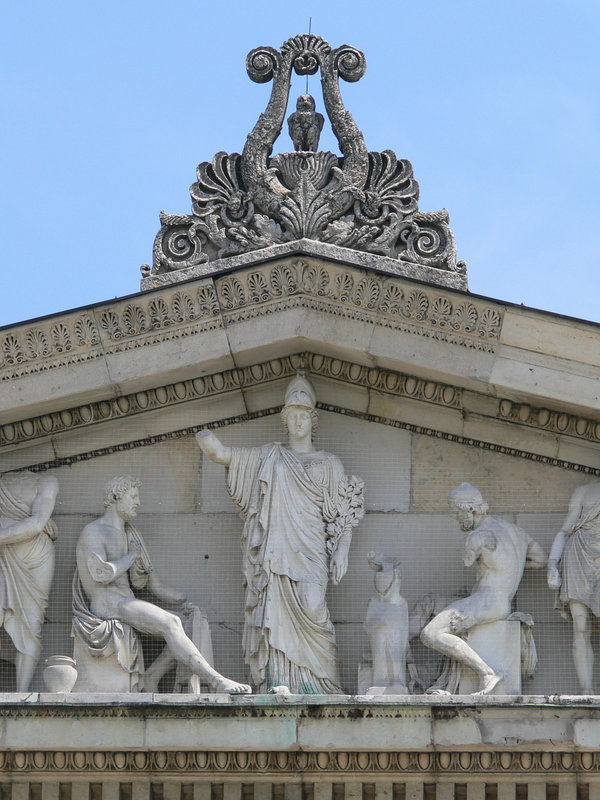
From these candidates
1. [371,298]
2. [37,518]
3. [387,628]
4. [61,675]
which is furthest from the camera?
[371,298]

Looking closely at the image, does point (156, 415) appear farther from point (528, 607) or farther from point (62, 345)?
point (528, 607)

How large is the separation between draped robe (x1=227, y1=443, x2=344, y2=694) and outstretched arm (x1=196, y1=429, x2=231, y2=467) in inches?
2.3

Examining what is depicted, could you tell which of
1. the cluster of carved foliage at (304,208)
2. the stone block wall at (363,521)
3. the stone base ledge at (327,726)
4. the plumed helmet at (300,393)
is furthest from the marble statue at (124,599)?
the cluster of carved foliage at (304,208)

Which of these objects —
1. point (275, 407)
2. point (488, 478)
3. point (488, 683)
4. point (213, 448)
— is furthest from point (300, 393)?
point (488, 683)

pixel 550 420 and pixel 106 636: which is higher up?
pixel 550 420

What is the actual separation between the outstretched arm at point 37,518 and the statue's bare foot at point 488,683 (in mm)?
3210

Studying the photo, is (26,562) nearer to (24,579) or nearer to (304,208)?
(24,579)

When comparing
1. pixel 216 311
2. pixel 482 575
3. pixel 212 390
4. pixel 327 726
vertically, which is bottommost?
pixel 327 726

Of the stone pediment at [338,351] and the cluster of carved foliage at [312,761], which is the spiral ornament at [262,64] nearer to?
the stone pediment at [338,351]

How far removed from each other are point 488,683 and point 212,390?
300 cm

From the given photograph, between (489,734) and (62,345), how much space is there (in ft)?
13.4

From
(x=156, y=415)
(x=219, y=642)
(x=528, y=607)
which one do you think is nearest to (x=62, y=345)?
(x=156, y=415)

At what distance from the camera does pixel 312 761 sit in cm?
1622

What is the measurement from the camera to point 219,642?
17.2m
